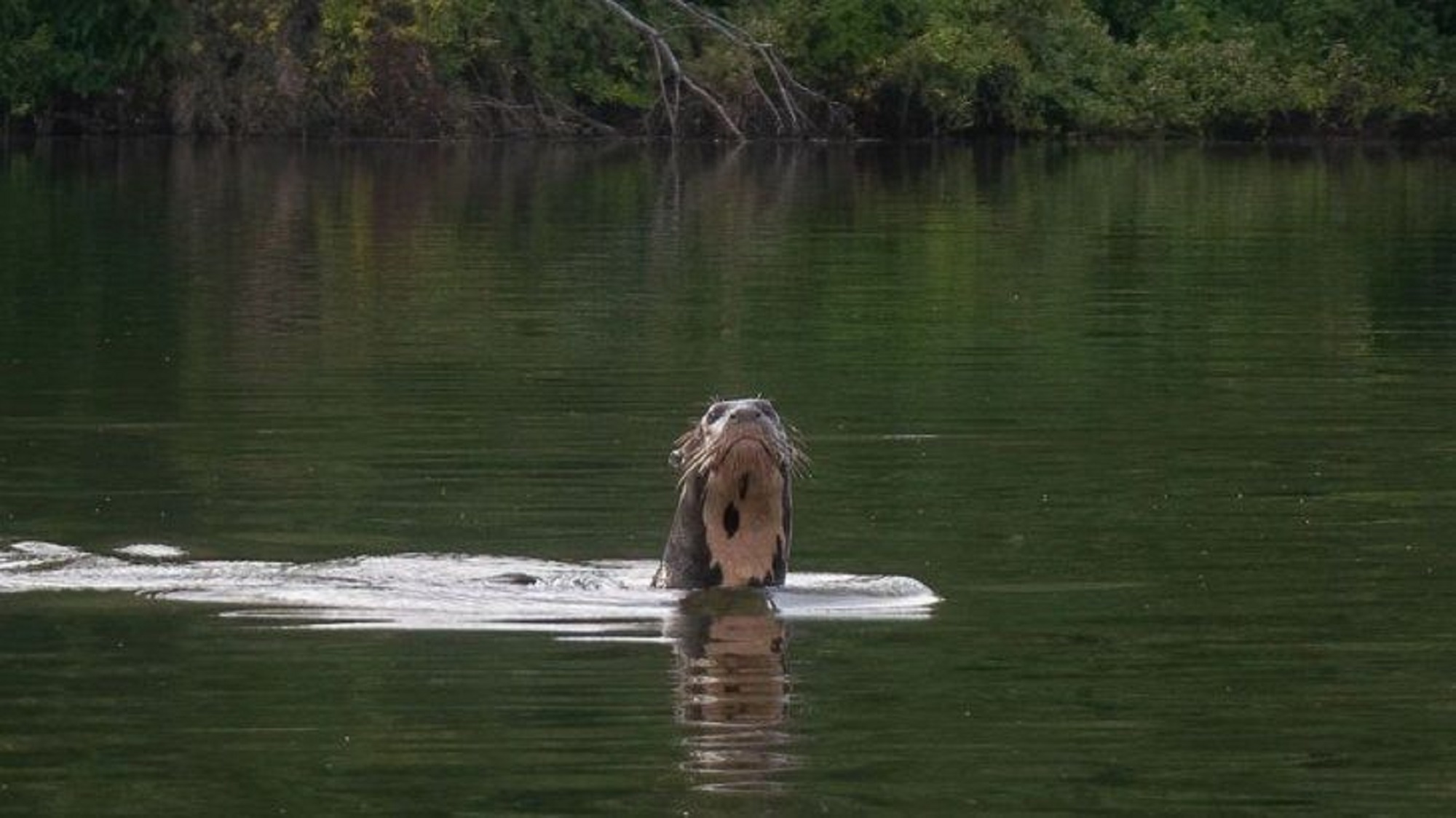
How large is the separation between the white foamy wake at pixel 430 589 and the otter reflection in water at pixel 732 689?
14 centimetres

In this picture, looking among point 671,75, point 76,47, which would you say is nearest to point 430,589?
point 671,75

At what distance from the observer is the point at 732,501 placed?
14.1 m

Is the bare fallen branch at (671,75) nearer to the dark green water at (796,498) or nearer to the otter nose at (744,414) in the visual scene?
the dark green water at (796,498)

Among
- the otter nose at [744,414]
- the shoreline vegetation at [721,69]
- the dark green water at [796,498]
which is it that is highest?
the otter nose at [744,414]

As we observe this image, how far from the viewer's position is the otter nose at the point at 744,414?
1357 cm

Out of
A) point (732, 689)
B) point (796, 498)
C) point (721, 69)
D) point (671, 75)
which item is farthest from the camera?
point (671, 75)

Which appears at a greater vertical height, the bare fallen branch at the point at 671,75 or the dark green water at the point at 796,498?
the dark green water at the point at 796,498

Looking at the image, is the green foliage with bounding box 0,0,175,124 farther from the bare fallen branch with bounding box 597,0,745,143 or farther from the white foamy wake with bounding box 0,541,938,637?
the white foamy wake with bounding box 0,541,938,637

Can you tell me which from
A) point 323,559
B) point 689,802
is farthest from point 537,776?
point 323,559

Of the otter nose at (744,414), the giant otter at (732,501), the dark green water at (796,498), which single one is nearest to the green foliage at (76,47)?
the dark green water at (796,498)

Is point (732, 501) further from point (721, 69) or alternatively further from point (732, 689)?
point (721, 69)

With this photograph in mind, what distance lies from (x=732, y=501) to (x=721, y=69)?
54233mm

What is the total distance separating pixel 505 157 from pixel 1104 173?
10297mm

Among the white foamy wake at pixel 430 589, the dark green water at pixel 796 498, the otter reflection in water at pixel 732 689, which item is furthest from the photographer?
the white foamy wake at pixel 430 589
